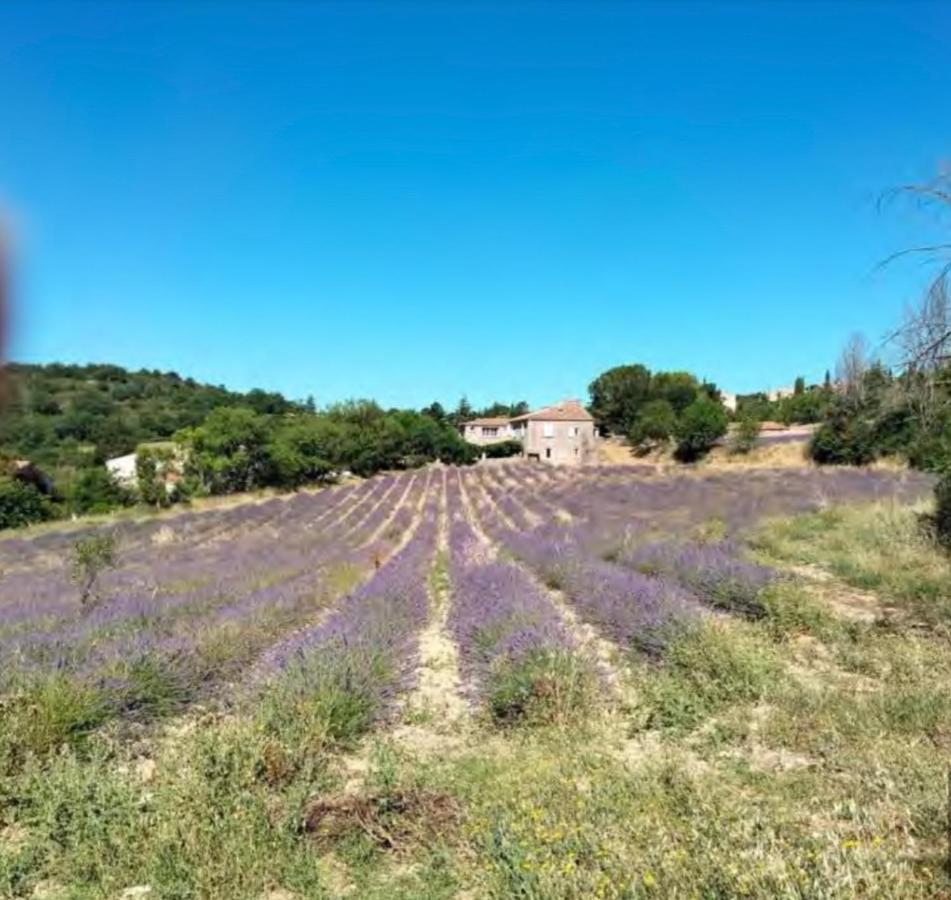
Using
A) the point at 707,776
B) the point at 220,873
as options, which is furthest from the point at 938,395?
the point at 220,873

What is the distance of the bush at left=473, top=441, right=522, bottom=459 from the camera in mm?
86438

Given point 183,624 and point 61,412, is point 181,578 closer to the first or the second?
point 183,624

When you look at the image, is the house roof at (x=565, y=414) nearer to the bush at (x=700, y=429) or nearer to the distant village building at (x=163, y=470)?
the bush at (x=700, y=429)

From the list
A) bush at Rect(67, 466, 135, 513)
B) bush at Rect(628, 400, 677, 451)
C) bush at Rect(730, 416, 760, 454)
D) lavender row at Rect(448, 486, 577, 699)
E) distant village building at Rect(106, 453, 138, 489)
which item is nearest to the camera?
lavender row at Rect(448, 486, 577, 699)

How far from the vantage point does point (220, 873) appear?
11.8 feet

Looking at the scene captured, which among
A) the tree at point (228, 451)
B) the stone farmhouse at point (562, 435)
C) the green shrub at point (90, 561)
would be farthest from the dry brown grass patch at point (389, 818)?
the stone farmhouse at point (562, 435)

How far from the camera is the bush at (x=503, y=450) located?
3403 inches

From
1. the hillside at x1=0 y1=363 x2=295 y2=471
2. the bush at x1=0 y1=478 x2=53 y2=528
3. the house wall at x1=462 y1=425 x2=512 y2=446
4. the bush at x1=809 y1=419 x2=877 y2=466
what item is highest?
the house wall at x1=462 y1=425 x2=512 y2=446

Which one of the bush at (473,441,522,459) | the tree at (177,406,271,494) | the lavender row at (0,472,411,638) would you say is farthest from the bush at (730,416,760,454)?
the lavender row at (0,472,411,638)

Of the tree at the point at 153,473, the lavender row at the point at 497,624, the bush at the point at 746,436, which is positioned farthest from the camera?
the bush at the point at 746,436

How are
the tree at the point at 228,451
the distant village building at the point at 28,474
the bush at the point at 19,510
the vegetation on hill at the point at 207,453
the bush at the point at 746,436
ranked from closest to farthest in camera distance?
the distant village building at the point at 28,474, the bush at the point at 19,510, the vegetation on hill at the point at 207,453, the tree at the point at 228,451, the bush at the point at 746,436

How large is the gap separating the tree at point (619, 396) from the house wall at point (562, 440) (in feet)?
24.6

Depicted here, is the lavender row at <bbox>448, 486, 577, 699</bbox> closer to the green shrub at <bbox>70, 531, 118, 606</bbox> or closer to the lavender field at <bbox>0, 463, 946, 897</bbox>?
the lavender field at <bbox>0, 463, 946, 897</bbox>

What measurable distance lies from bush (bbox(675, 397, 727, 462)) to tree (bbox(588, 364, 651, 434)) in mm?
22385
